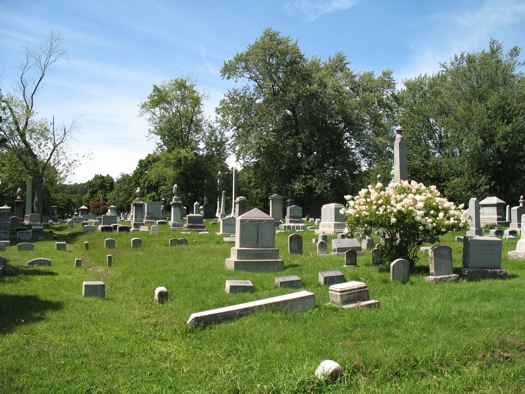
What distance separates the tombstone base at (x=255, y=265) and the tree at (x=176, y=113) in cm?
3902

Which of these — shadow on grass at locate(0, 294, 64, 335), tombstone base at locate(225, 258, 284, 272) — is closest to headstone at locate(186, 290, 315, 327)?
shadow on grass at locate(0, 294, 64, 335)

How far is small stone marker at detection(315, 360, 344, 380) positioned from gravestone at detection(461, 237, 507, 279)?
21.4 ft

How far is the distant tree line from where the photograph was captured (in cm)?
3734

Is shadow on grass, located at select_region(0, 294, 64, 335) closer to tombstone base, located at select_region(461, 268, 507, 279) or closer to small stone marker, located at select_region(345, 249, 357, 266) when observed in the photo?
small stone marker, located at select_region(345, 249, 357, 266)

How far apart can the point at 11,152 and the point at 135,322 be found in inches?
1369

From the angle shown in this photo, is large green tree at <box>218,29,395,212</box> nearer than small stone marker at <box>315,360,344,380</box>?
No

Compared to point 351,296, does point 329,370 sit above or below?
below

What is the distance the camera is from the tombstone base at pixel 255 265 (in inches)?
487

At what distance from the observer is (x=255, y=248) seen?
1274 centimetres

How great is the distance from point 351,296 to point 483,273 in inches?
169

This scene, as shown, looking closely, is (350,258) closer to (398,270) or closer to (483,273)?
(398,270)

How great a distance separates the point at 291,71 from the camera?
3988cm

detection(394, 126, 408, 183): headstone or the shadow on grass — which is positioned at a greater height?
detection(394, 126, 408, 183): headstone

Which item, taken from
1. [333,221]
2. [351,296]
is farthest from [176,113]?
[351,296]
